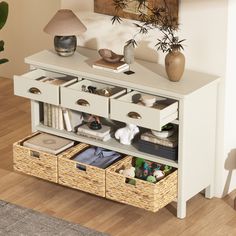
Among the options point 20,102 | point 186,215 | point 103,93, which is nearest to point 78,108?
point 103,93

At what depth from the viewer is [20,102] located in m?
6.56

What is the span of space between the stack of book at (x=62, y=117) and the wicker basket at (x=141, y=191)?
0.45 m

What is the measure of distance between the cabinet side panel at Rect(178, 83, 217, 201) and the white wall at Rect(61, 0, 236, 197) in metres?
0.06

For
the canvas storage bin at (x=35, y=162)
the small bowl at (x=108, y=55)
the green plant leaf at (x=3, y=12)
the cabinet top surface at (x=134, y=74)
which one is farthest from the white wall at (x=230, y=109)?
the green plant leaf at (x=3, y=12)

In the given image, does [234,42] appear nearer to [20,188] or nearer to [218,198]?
[218,198]

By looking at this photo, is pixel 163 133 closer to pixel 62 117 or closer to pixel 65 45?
pixel 62 117

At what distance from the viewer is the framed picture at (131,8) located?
16.4 feet

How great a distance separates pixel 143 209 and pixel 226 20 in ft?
3.86

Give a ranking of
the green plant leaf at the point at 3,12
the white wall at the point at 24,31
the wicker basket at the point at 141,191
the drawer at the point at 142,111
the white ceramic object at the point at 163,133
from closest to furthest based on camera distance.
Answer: the drawer at the point at 142,111 < the wicker basket at the point at 141,191 < the white ceramic object at the point at 163,133 < the green plant leaf at the point at 3,12 < the white wall at the point at 24,31

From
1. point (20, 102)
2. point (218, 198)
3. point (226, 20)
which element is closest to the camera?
point (226, 20)

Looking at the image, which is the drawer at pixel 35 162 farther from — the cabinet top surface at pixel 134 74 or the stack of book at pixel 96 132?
the cabinet top surface at pixel 134 74

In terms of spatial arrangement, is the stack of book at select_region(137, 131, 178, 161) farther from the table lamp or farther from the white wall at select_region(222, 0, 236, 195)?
the table lamp

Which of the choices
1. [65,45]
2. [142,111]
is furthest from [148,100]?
[65,45]

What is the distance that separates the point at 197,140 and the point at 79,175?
71 cm
